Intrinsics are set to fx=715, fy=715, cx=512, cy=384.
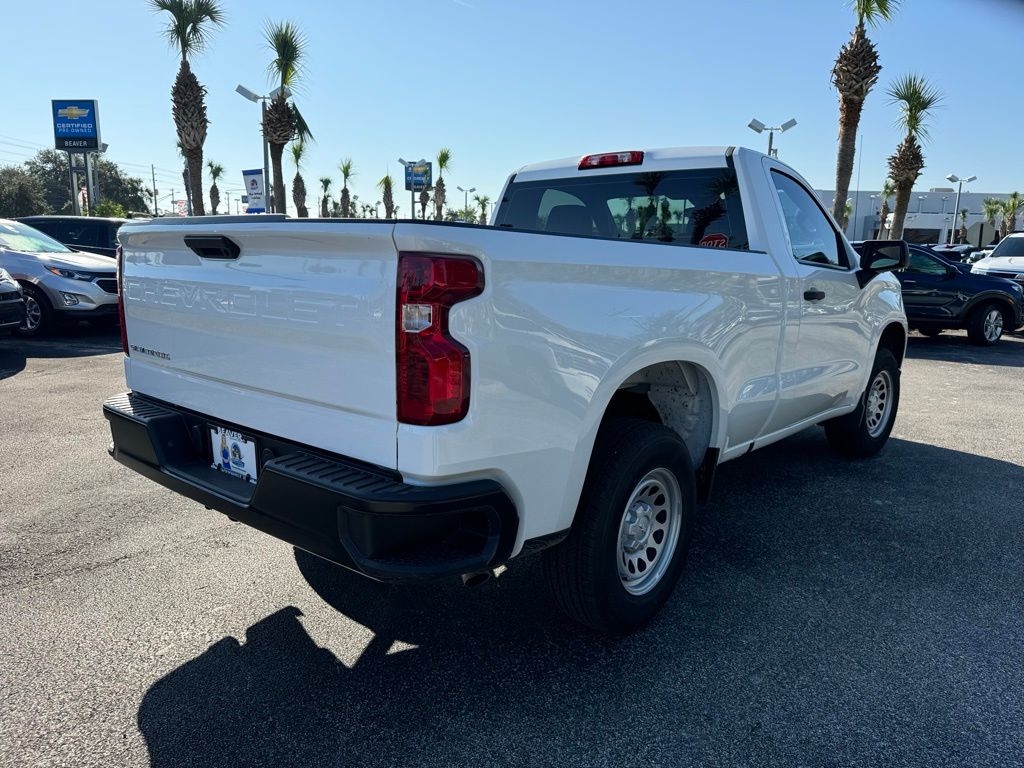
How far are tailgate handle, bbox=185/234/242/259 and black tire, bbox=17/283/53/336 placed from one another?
947 cm

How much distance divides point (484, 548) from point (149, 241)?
1.91 metres

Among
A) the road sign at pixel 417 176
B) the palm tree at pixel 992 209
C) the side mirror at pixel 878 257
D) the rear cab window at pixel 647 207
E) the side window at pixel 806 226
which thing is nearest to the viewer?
the rear cab window at pixel 647 207

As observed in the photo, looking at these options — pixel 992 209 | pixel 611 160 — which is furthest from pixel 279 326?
pixel 992 209

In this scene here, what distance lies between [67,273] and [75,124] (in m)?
28.0

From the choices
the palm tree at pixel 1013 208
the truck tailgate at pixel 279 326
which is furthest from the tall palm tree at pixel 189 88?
the palm tree at pixel 1013 208

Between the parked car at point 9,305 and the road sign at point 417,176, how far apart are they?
32022 millimetres

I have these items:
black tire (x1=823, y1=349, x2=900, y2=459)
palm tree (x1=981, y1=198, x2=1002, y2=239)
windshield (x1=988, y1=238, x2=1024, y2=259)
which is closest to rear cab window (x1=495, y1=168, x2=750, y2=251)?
black tire (x1=823, y1=349, x2=900, y2=459)

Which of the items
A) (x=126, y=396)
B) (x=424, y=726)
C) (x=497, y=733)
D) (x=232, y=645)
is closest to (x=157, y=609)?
(x=232, y=645)

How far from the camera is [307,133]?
2409 centimetres

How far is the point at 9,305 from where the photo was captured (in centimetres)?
851

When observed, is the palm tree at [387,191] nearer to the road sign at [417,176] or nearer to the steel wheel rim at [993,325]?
the road sign at [417,176]

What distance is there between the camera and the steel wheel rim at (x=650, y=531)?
283 centimetres

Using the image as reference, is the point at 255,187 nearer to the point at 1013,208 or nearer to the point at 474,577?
the point at 474,577

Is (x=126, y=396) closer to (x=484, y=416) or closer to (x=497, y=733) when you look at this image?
(x=484, y=416)
